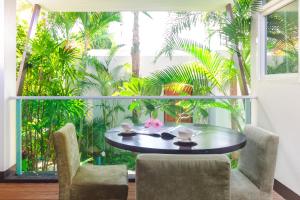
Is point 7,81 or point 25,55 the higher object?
point 25,55

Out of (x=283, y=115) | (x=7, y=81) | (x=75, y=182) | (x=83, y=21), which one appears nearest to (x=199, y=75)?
(x=283, y=115)

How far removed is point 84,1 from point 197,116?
2159mm

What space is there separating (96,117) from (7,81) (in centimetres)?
112

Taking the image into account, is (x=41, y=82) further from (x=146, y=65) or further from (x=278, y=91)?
(x=146, y=65)

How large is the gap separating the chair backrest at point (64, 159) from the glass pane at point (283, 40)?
7.22 ft

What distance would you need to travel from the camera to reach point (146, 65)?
31.4 feet

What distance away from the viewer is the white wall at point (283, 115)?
3.17 metres

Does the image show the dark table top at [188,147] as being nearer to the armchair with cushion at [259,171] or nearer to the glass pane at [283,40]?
the armchair with cushion at [259,171]

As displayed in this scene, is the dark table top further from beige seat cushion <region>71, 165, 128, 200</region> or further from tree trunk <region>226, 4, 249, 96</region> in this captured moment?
tree trunk <region>226, 4, 249, 96</region>

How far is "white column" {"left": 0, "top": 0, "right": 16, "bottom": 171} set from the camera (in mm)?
3924

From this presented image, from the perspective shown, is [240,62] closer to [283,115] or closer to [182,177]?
[283,115]

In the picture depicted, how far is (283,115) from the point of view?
11.3 ft

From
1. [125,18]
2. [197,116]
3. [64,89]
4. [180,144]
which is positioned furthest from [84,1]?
[125,18]

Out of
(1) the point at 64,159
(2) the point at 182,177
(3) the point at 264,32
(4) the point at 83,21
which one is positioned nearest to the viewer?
(2) the point at 182,177
